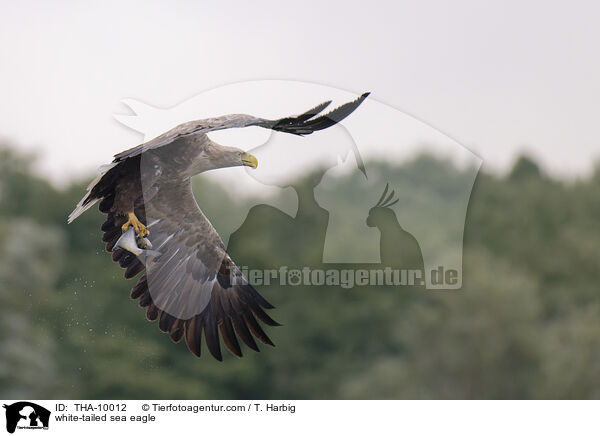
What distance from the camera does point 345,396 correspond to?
34844mm

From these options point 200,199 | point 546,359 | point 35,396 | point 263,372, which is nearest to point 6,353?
point 35,396

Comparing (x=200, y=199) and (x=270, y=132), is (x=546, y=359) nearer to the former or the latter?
(x=200, y=199)

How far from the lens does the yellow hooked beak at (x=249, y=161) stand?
6.81 m

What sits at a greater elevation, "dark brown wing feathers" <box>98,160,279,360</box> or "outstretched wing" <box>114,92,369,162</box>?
"outstretched wing" <box>114,92,369,162</box>

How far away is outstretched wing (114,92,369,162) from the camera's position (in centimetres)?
579

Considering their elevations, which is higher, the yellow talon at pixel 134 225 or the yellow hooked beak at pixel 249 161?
the yellow hooked beak at pixel 249 161
